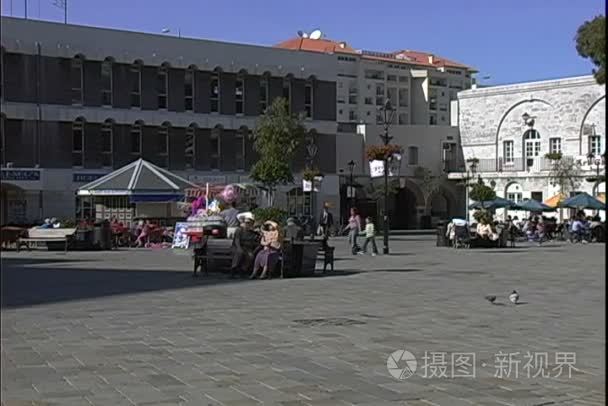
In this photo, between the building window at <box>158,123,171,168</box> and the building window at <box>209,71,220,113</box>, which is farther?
the building window at <box>209,71,220,113</box>

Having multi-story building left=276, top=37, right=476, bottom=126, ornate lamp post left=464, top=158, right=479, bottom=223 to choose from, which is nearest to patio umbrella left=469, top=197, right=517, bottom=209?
ornate lamp post left=464, top=158, right=479, bottom=223

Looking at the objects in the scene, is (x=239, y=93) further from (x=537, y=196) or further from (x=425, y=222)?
(x=537, y=196)

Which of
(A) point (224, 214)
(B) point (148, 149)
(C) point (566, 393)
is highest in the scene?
(B) point (148, 149)

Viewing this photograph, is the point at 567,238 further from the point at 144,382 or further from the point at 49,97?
the point at 144,382

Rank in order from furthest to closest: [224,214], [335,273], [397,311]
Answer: [224,214] → [335,273] → [397,311]

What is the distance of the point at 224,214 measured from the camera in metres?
24.9

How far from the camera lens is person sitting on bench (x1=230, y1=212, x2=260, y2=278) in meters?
20.3

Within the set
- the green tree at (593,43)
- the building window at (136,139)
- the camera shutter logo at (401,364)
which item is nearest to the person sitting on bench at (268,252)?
the camera shutter logo at (401,364)

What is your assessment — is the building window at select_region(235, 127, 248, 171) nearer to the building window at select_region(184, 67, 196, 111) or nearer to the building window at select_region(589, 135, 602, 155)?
the building window at select_region(184, 67, 196, 111)

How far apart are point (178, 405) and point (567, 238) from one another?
4211 cm

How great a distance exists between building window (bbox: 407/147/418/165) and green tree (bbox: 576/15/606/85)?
194ft

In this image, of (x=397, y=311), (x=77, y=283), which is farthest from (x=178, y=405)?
(x=77, y=283)

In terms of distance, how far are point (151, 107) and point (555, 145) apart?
88.1 ft

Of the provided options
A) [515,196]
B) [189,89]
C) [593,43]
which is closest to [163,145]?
[189,89]
